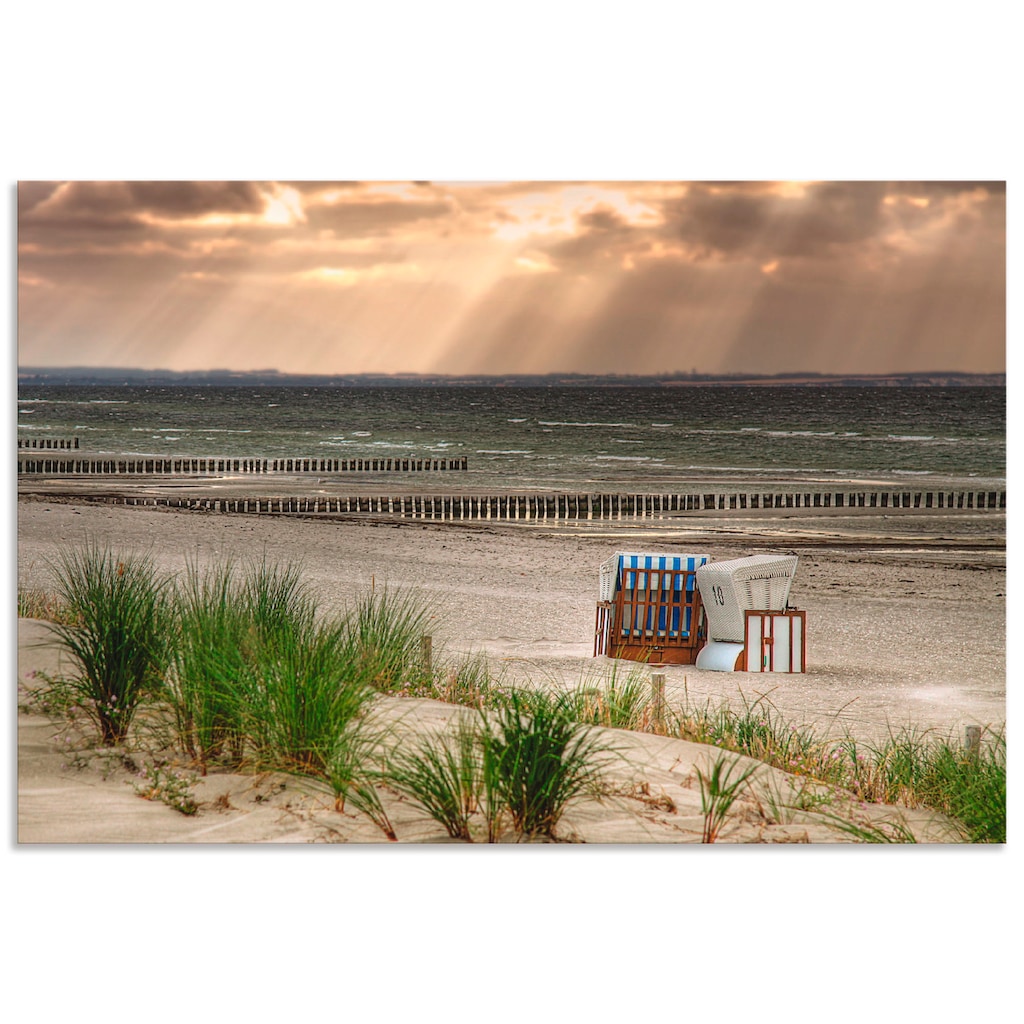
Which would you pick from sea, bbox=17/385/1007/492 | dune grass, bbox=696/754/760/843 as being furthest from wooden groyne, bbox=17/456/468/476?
dune grass, bbox=696/754/760/843

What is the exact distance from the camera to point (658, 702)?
485 cm

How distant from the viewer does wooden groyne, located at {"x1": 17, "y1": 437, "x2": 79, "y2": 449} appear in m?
5.03

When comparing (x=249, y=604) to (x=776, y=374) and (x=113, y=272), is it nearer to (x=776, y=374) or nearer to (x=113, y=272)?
(x=113, y=272)

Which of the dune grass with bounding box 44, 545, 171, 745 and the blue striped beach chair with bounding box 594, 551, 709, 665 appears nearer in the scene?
the dune grass with bounding box 44, 545, 171, 745

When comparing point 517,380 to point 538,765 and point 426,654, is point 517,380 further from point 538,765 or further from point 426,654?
point 538,765

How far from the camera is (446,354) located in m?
5.42

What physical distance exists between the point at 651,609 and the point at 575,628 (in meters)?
0.53

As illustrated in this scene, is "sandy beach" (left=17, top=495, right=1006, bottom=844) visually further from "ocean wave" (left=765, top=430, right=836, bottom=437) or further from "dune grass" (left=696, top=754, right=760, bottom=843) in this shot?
"ocean wave" (left=765, top=430, right=836, bottom=437)

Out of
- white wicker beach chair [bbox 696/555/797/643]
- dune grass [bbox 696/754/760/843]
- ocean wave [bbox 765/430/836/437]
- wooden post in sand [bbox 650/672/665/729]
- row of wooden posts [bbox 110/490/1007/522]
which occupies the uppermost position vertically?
ocean wave [bbox 765/430/836/437]

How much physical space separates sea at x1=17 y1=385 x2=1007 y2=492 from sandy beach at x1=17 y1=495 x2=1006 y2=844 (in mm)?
282

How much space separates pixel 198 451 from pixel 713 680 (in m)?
2.94

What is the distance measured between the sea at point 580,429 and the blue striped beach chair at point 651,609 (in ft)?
1.41

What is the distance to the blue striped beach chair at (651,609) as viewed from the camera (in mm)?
5523
